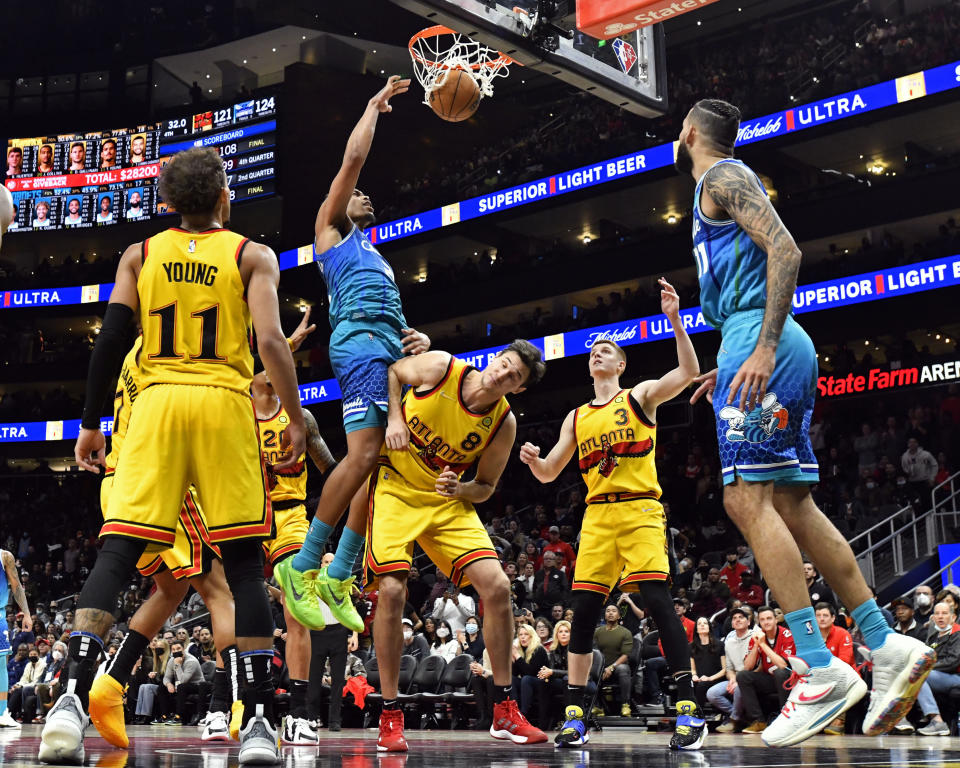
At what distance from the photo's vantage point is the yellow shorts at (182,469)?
368cm

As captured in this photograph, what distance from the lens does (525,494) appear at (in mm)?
23266

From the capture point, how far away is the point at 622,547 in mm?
6160

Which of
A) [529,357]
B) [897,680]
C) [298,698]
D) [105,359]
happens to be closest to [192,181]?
[105,359]

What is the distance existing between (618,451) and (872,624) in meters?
2.68

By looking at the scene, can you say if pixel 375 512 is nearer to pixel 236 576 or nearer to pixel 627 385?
pixel 236 576

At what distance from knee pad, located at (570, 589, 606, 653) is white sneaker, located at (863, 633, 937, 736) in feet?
8.09

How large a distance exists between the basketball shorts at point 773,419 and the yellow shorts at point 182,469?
1.73 meters

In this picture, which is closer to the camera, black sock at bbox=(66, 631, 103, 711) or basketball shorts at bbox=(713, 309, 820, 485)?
black sock at bbox=(66, 631, 103, 711)

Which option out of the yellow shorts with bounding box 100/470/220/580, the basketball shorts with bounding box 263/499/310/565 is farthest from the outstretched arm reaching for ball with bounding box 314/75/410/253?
the basketball shorts with bounding box 263/499/310/565

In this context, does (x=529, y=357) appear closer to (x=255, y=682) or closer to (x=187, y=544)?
(x=187, y=544)

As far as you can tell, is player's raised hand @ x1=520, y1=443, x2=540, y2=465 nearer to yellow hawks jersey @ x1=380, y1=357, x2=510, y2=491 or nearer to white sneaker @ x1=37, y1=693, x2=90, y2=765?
yellow hawks jersey @ x1=380, y1=357, x2=510, y2=491

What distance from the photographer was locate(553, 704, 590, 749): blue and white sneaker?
17.9 ft

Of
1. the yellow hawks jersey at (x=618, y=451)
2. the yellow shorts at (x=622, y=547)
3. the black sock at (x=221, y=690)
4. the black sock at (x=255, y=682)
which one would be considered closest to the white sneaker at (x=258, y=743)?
the black sock at (x=255, y=682)

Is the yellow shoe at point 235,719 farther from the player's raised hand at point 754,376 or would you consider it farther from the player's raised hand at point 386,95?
the player's raised hand at point 754,376
